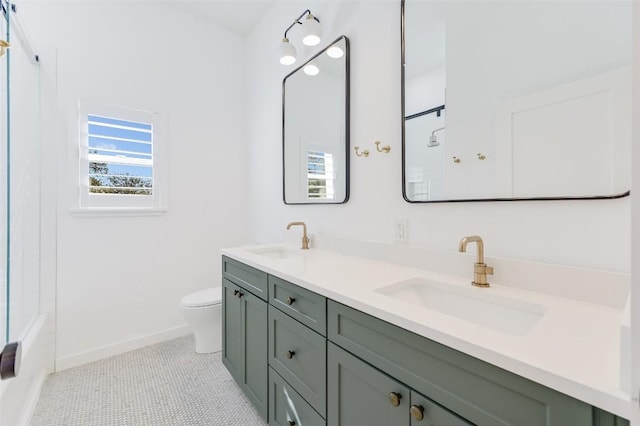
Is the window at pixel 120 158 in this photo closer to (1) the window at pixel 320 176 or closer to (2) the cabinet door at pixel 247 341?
(2) the cabinet door at pixel 247 341

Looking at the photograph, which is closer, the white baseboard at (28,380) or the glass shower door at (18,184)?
the white baseboard at (28,380)

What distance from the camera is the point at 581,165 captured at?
0.95 meters

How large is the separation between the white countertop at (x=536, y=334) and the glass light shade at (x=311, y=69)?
1.43 meters

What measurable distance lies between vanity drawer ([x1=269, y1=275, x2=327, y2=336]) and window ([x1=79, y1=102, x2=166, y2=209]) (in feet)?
5.22

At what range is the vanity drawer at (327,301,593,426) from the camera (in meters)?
0.54

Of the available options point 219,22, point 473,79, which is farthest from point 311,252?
point 219,22

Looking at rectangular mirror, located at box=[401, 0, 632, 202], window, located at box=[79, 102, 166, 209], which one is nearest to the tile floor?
window, located at box=[79, 102, 166, 209]

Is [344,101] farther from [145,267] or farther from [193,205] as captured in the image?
[145,267]

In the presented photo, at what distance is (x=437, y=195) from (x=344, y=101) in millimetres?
838

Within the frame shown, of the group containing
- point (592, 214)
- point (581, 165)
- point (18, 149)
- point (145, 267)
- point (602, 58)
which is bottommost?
point (145, 267)

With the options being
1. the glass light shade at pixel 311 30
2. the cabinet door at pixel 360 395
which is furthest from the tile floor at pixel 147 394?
the glass light shade at pixel 311 30

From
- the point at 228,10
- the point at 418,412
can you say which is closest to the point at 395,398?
the point at 418,412

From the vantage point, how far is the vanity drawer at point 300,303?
41.8 inches

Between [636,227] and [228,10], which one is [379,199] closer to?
[636,227]
